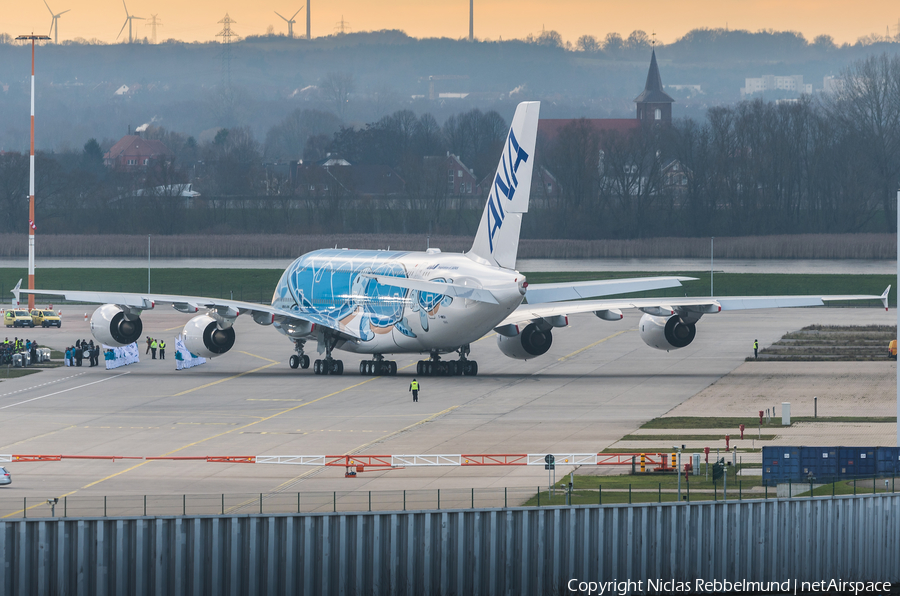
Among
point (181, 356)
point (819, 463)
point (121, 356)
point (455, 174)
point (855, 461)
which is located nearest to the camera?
point (819, 463)

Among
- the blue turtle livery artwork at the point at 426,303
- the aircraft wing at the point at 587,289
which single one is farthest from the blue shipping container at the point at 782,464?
the aircraft wing at the point at 587,289

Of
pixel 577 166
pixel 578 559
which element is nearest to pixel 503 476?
pixel 578 559

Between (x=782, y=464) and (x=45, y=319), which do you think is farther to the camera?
(x=45, y=319)

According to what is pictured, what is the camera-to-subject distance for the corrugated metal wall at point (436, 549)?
1335 inches

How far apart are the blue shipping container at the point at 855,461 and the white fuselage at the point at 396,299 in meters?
21.9

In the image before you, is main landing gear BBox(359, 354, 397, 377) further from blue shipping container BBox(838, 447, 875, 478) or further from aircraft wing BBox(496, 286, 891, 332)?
blue shipping container BBox(838, 447, 875, 478)

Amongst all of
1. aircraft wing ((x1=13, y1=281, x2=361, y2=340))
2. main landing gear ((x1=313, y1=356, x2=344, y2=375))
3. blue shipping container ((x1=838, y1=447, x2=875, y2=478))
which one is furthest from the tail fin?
blue shipping container ((x1=838, y1=447, x2=875, y2=478))

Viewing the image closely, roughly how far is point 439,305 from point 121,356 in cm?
2162

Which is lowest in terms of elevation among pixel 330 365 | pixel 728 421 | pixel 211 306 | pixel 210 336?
pixel 728 421

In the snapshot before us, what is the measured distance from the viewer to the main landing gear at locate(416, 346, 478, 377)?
→ 220ft

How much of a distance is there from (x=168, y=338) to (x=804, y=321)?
1835 inches

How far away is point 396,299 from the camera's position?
64500 mm

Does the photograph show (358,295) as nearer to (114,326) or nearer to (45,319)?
(114,326)

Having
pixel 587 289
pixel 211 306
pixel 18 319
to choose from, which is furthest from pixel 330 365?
pixel 18 319
